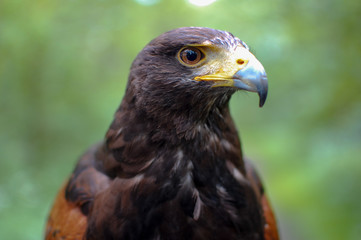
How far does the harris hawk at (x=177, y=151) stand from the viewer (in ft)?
7.43

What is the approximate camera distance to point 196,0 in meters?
3.33

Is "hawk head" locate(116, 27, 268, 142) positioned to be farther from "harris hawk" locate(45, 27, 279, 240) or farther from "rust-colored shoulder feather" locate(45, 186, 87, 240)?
"rust-colored shoulder feather" locate(45, 186, 87, 240)

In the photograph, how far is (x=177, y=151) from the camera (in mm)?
2377

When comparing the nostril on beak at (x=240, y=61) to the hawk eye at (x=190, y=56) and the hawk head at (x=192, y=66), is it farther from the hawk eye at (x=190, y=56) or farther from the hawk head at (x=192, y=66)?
the hawk eye at (x=190, y=56)

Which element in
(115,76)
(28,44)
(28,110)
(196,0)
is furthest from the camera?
(115,76)

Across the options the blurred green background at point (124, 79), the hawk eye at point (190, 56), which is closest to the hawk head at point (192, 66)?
the hawk eye at point (190, 56)

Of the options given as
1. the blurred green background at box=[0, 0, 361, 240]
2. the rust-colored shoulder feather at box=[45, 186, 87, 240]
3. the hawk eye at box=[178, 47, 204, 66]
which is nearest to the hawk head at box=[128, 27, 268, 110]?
the hawk eye at box=[178, 47, 204, 66]

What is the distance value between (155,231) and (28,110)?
161 inches

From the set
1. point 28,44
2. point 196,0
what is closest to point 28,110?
point 28,44

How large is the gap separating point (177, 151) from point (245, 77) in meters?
0.65

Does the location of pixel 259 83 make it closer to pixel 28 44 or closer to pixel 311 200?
pixel 311 200

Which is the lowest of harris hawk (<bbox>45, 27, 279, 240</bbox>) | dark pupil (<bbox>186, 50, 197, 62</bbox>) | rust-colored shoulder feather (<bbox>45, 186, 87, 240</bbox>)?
rust-colored shoulder feather (<bbox>45, 186, 87, 240</bbox>)

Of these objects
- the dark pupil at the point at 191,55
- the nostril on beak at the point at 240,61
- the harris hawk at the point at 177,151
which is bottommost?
the harris hawk at the point at 177,151

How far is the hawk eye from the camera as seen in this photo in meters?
2.26
